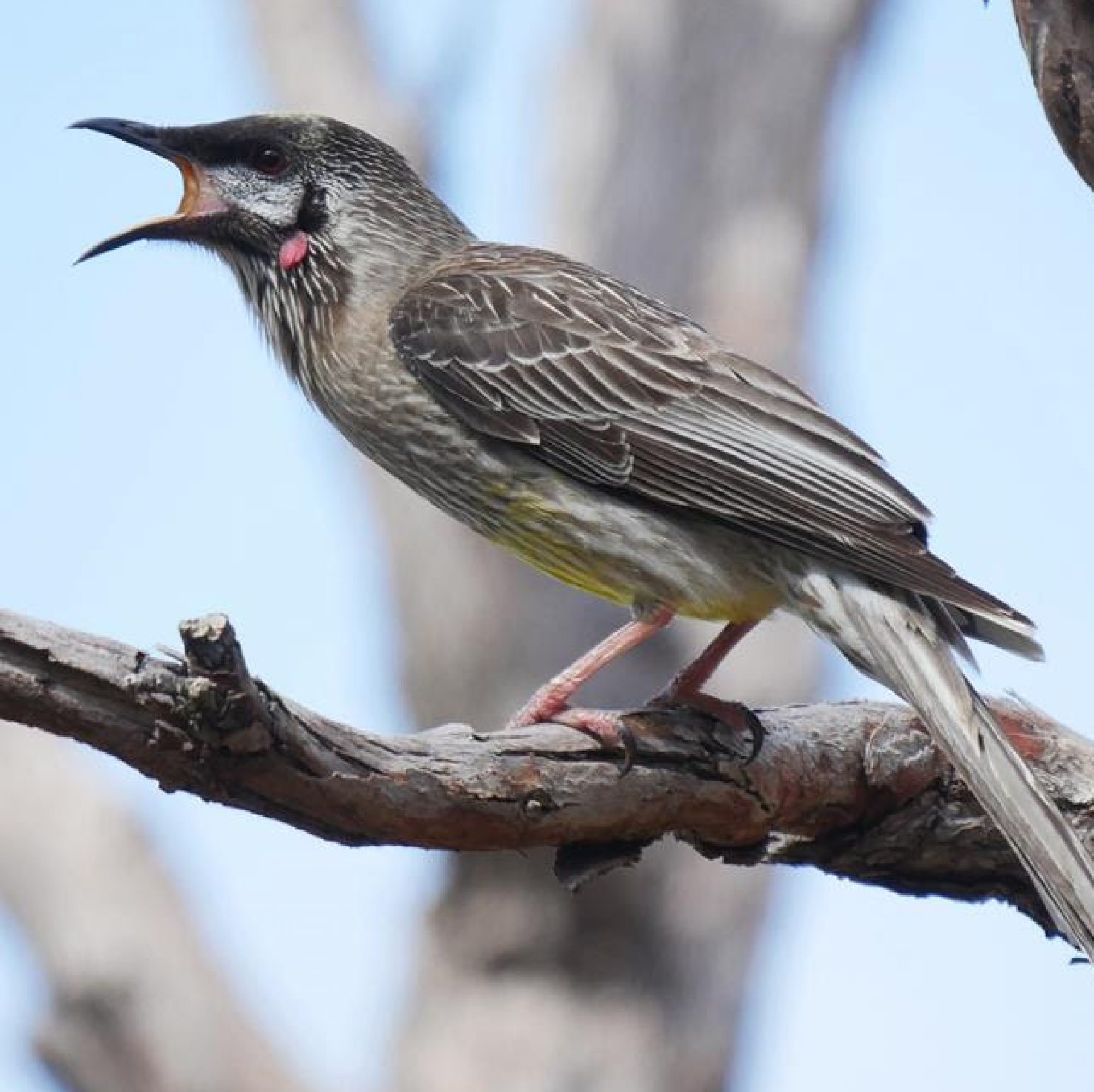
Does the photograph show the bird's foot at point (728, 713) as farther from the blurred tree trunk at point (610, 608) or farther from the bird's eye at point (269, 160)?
the blurred tree trunk at point (610, 608)

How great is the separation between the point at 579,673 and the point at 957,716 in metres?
0.98

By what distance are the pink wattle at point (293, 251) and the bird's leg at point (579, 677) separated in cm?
170

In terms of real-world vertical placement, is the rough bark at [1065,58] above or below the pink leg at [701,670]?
above

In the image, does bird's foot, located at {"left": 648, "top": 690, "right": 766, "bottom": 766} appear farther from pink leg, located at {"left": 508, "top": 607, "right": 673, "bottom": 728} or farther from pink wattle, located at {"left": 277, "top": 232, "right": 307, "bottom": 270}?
pink wattle, located at {"left": 277, "top": 232, "right": 307, "bottom": 270}

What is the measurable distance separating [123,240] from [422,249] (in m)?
0.96

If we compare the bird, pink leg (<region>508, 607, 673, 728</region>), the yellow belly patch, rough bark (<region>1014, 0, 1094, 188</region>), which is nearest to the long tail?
the bird

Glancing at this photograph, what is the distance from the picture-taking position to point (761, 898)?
10.5m

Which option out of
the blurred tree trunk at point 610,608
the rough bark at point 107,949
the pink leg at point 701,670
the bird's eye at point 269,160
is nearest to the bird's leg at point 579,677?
the pink leg at point 701,670

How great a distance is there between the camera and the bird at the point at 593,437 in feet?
17.5

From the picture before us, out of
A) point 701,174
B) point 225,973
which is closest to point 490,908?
point 225,973

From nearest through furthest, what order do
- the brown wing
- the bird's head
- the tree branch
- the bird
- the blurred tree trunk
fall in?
1. the tree branch
2. the bird
3. the brown wing
4. the bird's head
5. the blurred tree trunk

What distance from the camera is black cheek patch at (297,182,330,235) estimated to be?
6746mm

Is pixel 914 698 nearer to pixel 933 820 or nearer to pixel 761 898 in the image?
pixel 933 820

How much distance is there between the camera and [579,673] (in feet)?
18.0
